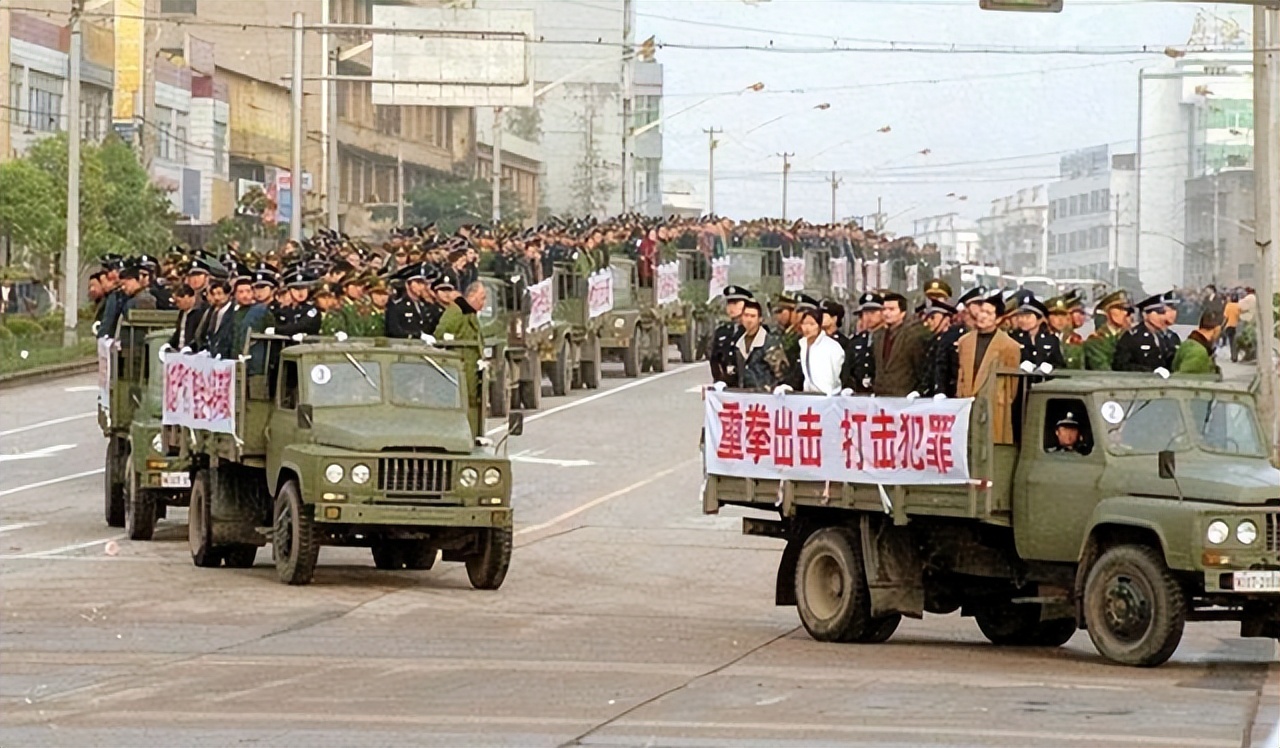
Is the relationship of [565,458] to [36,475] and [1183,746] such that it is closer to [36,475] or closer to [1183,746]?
[36,475]

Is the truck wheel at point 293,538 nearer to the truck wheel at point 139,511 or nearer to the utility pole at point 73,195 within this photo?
the truck wheel at point 139,511

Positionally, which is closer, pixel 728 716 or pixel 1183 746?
pixel 1183 746

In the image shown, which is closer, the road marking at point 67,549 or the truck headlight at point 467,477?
the truck headlight at point 467,477

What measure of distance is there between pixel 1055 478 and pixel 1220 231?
11980 cm

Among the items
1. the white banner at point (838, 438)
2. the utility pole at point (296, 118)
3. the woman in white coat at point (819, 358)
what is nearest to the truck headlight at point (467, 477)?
the white banner at point (838, 438)

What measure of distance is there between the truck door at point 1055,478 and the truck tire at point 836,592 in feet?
4.90

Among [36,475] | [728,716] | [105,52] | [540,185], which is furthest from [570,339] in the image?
[540,185]

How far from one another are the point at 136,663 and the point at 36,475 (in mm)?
17841

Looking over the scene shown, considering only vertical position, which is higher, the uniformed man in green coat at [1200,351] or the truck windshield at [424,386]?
the uniformed man in green coat at [1200,351]

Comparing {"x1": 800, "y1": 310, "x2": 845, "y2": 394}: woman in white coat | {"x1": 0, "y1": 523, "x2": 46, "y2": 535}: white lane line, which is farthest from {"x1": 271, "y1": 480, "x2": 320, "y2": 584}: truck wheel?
{"x1": 0, "y1": 523, "x2": 46, "y2": 535}: white lane line

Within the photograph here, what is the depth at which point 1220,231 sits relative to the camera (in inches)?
5330

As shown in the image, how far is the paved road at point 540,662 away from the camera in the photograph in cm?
1416

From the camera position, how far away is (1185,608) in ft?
57.3

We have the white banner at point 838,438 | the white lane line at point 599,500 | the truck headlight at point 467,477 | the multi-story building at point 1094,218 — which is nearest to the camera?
the white banner at point 838,438
